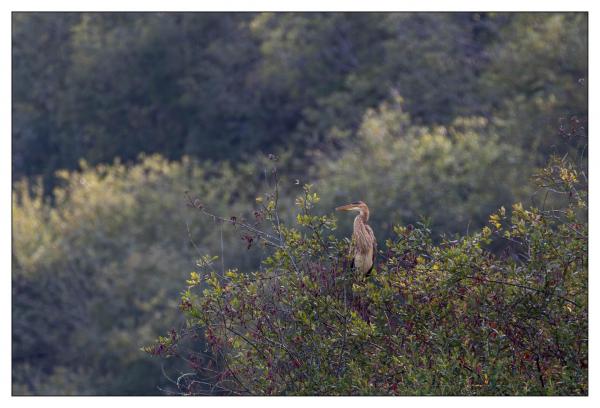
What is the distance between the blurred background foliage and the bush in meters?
8.66

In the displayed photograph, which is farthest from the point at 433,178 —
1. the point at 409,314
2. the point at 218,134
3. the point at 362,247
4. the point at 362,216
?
the point at 409,314

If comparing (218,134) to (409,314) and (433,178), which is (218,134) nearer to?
(433,178)

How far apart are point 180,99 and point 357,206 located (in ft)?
87.4

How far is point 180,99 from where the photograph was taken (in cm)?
3372

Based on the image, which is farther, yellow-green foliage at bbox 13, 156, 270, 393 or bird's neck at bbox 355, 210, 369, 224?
yellow-green foliage at bbox 13, 156, 270, 393

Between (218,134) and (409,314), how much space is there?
27.3 meters

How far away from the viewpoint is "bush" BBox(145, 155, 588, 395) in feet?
19.7

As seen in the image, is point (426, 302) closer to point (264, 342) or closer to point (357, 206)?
point (264, 342)

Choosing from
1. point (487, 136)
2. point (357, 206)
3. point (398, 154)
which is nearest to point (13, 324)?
point (398, 154)

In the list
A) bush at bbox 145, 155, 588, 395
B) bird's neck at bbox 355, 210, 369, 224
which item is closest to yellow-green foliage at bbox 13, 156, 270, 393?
bird's neck at bbox 355, 210, 369, 224

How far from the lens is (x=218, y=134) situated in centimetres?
3322

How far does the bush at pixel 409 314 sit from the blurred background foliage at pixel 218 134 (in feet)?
28.4

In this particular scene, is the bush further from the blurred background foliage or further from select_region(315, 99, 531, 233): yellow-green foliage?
select_region(315, 99, 531, 233): yellow-green foliage

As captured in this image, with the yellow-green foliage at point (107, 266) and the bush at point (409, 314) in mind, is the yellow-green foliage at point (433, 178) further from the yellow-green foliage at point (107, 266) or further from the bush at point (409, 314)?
the bush at point (409, 314)
